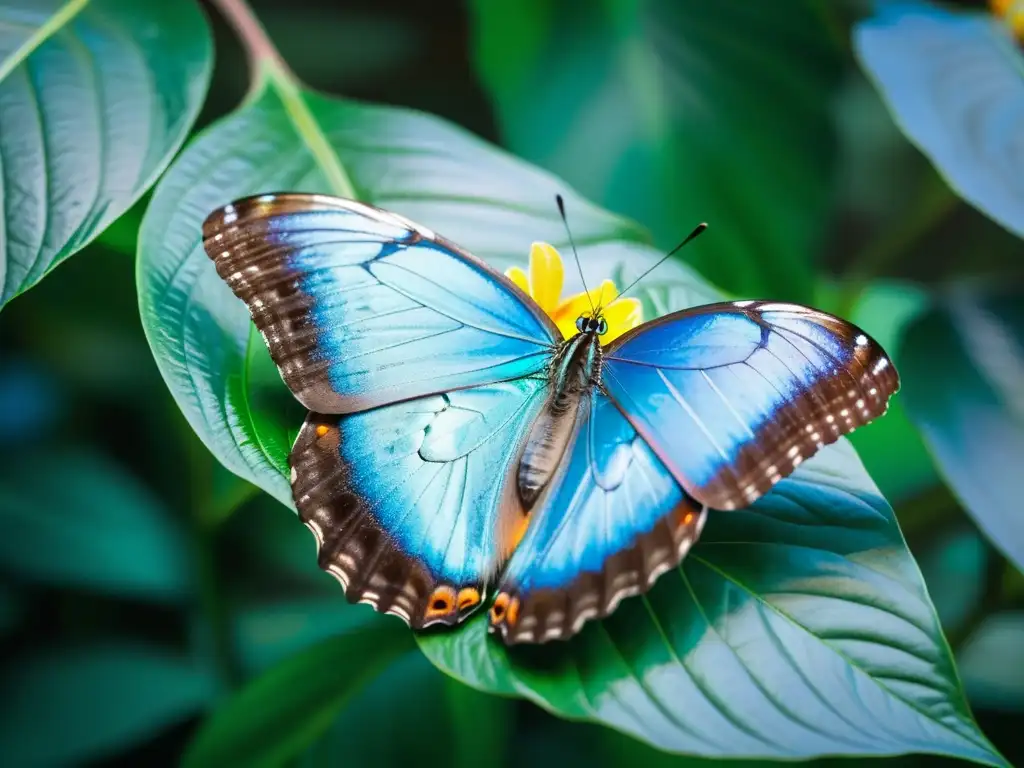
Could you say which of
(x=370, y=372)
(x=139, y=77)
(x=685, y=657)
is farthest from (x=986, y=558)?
(x=139, y=77)

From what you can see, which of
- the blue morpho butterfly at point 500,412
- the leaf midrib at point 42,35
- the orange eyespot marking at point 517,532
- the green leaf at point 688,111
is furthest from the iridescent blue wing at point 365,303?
the green leaf at point 688,111

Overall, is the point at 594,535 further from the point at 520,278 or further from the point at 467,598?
the point at 520,278

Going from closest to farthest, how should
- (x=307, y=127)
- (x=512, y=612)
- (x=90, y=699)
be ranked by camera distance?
1. (x=512, y=612)
2. (x=307, y=127)
3. (x=90, y=699)

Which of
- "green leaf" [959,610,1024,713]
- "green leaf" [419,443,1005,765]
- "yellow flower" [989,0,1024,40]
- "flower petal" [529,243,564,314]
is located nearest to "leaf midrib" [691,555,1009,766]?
"green leaf" [419,443,1005,765]

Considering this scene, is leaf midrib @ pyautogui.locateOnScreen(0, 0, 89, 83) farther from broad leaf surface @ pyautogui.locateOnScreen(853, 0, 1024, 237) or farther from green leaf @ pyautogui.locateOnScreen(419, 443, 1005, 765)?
broad leaf surface @ pyautogui.locateOnScreen(853, 0, 1024, 237)

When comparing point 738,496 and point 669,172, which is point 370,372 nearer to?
point 738,496

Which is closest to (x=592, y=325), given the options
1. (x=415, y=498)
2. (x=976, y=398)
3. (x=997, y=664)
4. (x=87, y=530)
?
(x=415, y=498)

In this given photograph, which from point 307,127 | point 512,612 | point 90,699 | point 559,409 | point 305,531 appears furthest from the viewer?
point 305,531

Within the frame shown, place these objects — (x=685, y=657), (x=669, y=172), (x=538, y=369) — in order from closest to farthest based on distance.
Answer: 1. (x=685, y=657)
2. (x=538, y=369)
3. (x=669, y=172)

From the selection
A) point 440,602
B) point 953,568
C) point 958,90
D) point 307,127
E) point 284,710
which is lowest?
point 284,710
